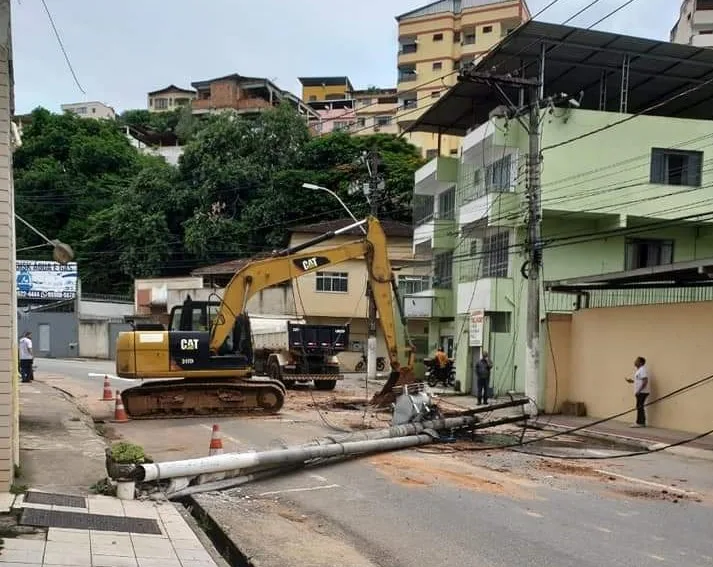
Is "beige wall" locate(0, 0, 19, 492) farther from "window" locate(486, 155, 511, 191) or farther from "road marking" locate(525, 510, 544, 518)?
"window" locate(486, 155, 511, 191)

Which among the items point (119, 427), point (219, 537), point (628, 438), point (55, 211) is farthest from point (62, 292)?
point (219, 537)

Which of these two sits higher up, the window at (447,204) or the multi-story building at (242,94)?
the multi-story building at (242,94)

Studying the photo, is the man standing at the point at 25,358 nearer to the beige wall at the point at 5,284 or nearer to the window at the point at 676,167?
the beige wall at the point at 5,284

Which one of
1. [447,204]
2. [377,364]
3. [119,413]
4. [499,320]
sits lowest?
[377,364]

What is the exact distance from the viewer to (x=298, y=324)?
28.6 m

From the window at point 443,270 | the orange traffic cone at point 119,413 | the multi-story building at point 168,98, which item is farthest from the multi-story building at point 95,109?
the orange traffic cone at point 119,413

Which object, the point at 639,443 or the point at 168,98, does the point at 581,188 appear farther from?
the point at 168,98

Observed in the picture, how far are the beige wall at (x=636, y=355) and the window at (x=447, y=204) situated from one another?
1342cm

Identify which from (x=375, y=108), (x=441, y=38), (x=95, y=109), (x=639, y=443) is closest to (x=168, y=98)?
(x=95, y=109)

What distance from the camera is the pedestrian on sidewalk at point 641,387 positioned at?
17.3 metres

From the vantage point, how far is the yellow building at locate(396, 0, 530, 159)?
258 ft

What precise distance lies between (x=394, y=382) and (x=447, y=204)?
18494 millimetres

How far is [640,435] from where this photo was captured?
1645 centimetres

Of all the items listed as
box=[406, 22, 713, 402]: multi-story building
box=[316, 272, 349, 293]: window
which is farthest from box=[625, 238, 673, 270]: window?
box=[316, 272, 349, 293]: window
